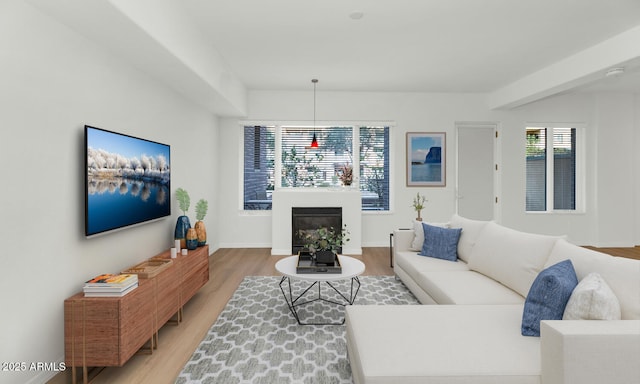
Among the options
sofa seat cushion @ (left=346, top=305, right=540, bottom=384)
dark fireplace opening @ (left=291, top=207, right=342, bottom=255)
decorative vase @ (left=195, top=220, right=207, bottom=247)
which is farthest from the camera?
dark fireplace opening @ (left=291, top=207, right=342, bottom=255)

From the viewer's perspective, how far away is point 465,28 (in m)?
3.32

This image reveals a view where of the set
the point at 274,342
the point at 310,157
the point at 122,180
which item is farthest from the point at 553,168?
the point at 122,180

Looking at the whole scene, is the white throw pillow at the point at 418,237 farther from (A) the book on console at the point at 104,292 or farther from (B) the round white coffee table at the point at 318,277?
(A) the book on console at the point at 104,292

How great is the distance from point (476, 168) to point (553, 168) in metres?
1.45

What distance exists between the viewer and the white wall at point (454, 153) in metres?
5.73

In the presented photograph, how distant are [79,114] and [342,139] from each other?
4.24m

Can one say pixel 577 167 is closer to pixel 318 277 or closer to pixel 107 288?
pixel 318 277

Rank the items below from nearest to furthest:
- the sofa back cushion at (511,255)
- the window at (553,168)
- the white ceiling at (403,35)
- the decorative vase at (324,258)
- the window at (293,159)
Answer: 1. the sofa back cushion at (511,255)
2. the white ceiling at (403,35)
3. the decorative vase at (324,258)
4. the window at (293,159)
5. the window at (553,168)

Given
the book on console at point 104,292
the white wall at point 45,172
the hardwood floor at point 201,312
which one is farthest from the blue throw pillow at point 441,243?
the white wall at point 45,172

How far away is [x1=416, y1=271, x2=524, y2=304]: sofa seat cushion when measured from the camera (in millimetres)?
2301

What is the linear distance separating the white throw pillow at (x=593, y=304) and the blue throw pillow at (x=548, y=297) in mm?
54

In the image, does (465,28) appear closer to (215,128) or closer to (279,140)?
(279,140)

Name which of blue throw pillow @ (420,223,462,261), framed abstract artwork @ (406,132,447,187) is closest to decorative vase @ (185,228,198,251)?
blue throw pillow @ (420,223,462,261)

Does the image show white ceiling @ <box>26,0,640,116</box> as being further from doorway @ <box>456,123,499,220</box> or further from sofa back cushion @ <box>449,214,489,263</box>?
sofa back cushion @ <box>449,214,489,263</box>
